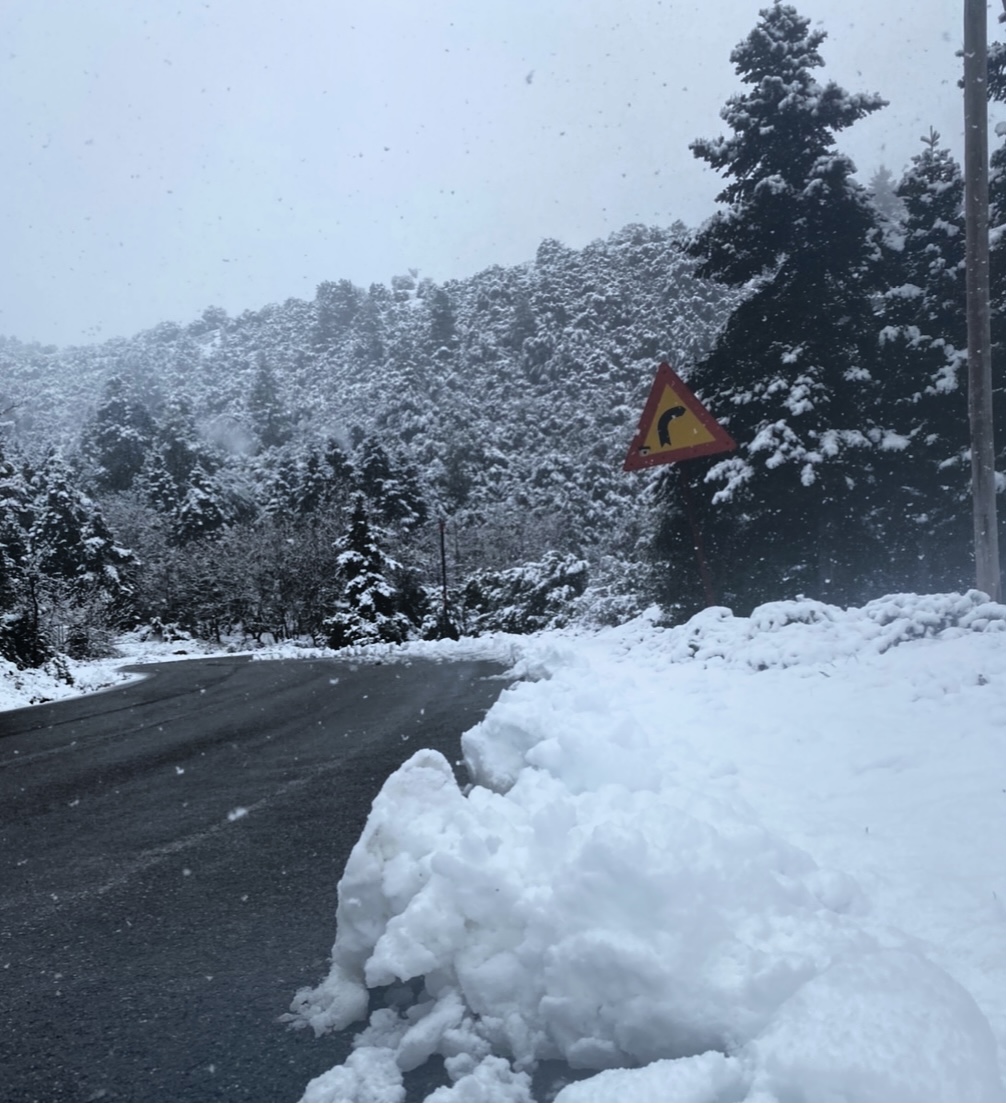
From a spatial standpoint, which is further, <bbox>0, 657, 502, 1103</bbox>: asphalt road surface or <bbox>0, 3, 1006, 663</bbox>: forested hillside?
<bbox>0, 3, 1006, 663</bbox>: forested hillside

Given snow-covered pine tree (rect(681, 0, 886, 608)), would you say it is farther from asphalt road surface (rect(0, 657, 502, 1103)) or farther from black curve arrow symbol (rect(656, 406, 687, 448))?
asphalt road surface (rect(0, 657, 502, 1103))

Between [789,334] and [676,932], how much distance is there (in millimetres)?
16861

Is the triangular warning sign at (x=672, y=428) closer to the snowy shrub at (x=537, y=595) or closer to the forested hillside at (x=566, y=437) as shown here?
the forested hillside at (x=566, y=437)

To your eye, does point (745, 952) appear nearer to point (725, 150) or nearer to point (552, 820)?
point (552, 820)

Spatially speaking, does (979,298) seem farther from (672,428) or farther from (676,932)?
(676,932)

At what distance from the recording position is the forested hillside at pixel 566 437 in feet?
56.9

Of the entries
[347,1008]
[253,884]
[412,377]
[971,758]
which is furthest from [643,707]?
[412,377]

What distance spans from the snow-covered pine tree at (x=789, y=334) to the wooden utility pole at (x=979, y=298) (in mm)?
6593

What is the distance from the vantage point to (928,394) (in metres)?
18.7

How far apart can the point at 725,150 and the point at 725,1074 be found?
19.2 metres

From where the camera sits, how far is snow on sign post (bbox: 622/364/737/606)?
7.67 metres

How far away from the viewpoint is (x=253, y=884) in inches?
153

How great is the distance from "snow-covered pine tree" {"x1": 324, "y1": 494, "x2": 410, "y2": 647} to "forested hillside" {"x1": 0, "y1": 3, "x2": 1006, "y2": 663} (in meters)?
0.12

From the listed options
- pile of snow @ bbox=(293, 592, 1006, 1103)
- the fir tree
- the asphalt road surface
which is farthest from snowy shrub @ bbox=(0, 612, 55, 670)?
the fir tree
